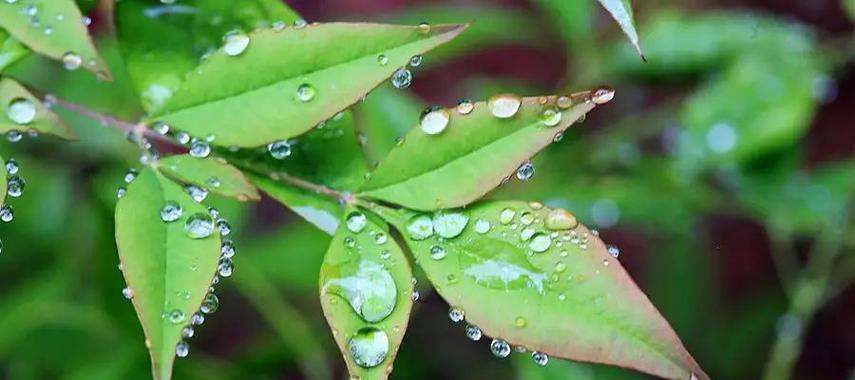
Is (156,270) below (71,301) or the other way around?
the other way around

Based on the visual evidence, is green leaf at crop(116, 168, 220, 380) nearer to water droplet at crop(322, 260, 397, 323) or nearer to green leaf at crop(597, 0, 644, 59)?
water droplet at crop(322, 260, 397, 323)

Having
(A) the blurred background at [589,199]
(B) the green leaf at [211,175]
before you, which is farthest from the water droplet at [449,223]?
(A) the blurred background at [589,199]

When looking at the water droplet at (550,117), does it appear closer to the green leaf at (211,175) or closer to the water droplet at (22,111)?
the green leaf at (211,175)

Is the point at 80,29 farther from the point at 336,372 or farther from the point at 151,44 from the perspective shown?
the point at 336,372

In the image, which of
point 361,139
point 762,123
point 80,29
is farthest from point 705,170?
point 80,29

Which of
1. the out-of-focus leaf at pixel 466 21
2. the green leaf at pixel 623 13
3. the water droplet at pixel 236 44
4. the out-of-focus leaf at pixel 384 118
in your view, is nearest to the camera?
the green leaf at pixel 623 13

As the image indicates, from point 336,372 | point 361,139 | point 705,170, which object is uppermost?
point 361,139

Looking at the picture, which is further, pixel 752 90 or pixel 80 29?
pixel 752 90

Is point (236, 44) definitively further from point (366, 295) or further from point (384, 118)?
point (384, 118)

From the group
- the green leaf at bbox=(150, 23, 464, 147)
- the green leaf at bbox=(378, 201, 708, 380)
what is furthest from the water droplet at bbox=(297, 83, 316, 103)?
the green leaf at bbox=(378, 201, 708, 380)
